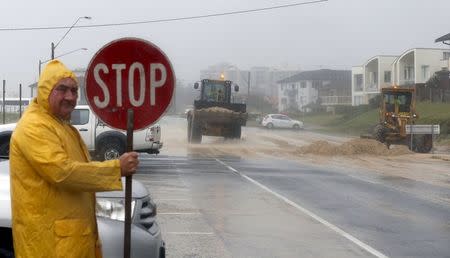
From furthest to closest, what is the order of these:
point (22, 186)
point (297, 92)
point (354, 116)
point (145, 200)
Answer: point (297, 92) < point (354, 116) < point (145, 200) < point (22, 186)

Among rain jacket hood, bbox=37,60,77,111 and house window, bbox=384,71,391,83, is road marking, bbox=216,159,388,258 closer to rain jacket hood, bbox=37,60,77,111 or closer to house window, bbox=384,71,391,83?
rain jacket hood, bbox=37,60,77,111

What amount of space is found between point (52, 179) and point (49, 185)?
0.24 ft

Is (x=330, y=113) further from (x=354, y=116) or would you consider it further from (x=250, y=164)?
(x=250, y=164)

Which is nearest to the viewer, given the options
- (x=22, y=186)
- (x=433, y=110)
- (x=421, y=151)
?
(x=22, y=186)

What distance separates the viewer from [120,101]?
446 cm

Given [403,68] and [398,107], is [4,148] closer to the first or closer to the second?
[398,107]

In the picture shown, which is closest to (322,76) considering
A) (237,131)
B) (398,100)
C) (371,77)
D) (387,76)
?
(371,77)

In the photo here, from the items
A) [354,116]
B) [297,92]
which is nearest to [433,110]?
[354,116]

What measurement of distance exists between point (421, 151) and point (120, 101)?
29.0 m

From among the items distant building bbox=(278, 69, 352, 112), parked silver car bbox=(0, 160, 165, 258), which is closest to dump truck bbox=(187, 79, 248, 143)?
parked silver car bbox=(0, 160, 165, 258)

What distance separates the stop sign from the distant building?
112 meters

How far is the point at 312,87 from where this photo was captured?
123250 millimetres

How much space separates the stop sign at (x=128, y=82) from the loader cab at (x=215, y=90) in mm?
30085

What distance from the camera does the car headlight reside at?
523 centimetres
